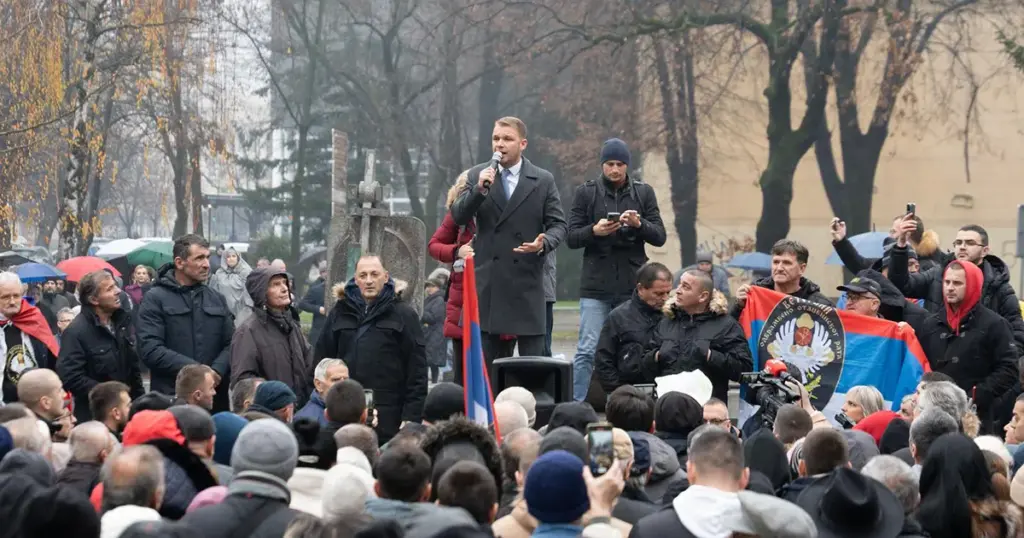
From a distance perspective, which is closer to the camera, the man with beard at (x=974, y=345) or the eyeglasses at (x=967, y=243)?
the man with beard at (x=974, y=345)

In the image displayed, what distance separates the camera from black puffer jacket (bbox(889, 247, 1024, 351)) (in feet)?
37.7

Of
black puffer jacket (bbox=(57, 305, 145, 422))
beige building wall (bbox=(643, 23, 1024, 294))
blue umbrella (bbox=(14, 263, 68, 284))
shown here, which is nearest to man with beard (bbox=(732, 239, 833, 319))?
black puffer jacket (bbox=(57, 305, 145, 422))

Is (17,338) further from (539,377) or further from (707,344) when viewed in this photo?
(707,344)

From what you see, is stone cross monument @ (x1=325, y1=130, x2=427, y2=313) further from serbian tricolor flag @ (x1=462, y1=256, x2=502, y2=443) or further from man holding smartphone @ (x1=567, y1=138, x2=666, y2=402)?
serbian tricolor flag @ (x1=462, y1=256, x2=502, y2=443)

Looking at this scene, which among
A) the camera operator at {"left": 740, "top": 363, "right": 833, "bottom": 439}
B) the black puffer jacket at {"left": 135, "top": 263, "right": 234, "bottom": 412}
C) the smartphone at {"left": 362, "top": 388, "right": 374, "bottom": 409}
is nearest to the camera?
the smartphone at {"left": 362, "top": 388, "right": 374, "bottom": 409}

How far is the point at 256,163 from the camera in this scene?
48844mm

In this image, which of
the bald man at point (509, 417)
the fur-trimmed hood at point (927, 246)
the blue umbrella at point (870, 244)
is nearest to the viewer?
the bald man at point (509, 417)

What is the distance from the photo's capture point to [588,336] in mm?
11898

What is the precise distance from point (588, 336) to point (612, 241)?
2.43 feet

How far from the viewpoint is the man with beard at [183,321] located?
34.2 feet

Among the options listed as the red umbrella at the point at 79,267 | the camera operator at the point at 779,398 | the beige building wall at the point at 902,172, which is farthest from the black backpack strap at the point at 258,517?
the beige building wall at the point at 902,172

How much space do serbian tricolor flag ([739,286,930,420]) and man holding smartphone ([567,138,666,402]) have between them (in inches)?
40.0

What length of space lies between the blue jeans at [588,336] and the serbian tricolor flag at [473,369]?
1.60 meters

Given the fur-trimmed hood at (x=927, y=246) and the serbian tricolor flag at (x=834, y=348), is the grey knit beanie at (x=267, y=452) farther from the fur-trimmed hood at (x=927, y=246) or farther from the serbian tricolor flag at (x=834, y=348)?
the fur-trimmed hood at (x=927, y=246)
